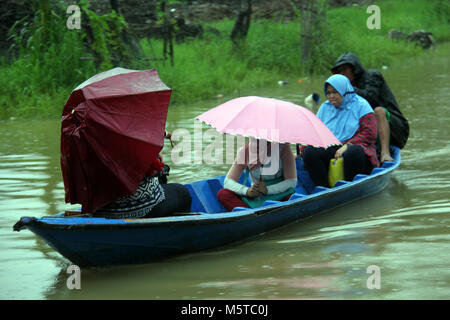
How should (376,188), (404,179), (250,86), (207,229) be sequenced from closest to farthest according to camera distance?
(207,229) → (376,188) → (404,179) → (250,86)

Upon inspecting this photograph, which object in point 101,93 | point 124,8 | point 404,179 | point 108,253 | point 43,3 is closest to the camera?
point 101,93

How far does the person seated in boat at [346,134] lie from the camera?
637cm

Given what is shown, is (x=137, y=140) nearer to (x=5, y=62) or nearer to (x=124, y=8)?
(x=5, y=62)

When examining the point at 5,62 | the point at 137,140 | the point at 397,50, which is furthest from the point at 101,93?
the point at 397,50

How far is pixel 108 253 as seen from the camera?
445 centimetres

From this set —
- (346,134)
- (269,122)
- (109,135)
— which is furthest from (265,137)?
(346,134)

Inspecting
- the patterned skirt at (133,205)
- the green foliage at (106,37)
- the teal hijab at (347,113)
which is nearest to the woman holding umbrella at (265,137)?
the patterned skirt at (133,205)

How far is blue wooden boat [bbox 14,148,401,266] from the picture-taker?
414cm

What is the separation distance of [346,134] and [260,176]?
156cm

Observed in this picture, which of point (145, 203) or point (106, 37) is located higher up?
point (106, 37)

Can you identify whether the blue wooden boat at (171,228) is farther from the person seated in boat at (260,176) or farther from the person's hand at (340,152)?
the person's hand at (340,152)

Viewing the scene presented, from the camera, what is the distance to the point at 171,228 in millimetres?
4520

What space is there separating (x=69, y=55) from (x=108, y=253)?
314 inches

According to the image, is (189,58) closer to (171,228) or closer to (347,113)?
(347,113)
